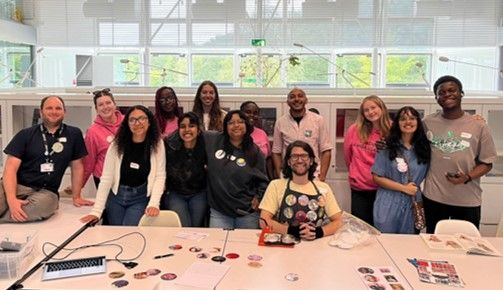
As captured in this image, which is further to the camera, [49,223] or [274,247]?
[49,223]

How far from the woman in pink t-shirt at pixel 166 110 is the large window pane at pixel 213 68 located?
5.13 meters

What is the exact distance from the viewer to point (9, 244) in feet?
7.06

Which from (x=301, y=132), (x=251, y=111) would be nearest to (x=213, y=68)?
(x=251, y=111)

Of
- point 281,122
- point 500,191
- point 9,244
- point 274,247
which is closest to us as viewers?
point 9,244

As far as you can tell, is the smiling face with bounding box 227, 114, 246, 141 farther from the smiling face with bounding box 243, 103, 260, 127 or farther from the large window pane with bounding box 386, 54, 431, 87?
the large window pane with bounding box 386, 54, 431, 87

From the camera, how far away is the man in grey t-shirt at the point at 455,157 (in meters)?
2.85

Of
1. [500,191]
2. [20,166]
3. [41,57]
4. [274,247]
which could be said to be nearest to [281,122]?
[274,247]

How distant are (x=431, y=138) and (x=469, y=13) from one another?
5.63 meters

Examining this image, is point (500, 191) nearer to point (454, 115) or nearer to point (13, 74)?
point (454, 115)

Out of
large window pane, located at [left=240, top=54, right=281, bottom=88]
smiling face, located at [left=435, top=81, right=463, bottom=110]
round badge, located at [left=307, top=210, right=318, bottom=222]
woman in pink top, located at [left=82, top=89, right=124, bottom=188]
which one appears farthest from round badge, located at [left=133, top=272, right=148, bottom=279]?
large window pane, located at [left=240, top=54, right=281, bottom=88]

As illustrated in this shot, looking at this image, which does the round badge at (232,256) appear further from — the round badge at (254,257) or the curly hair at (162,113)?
the curly hair at (162,113)

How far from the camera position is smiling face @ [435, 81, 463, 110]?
2.84 metres

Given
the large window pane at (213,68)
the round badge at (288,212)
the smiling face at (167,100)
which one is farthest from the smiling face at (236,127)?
the large window pane at (213,68)

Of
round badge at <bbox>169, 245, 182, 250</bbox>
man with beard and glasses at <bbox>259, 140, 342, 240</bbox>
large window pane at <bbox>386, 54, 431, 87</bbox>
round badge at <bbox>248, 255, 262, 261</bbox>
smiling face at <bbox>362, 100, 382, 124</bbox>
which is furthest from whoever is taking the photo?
large window pane at <bbox>386, 54, 431, 87</bbox>
